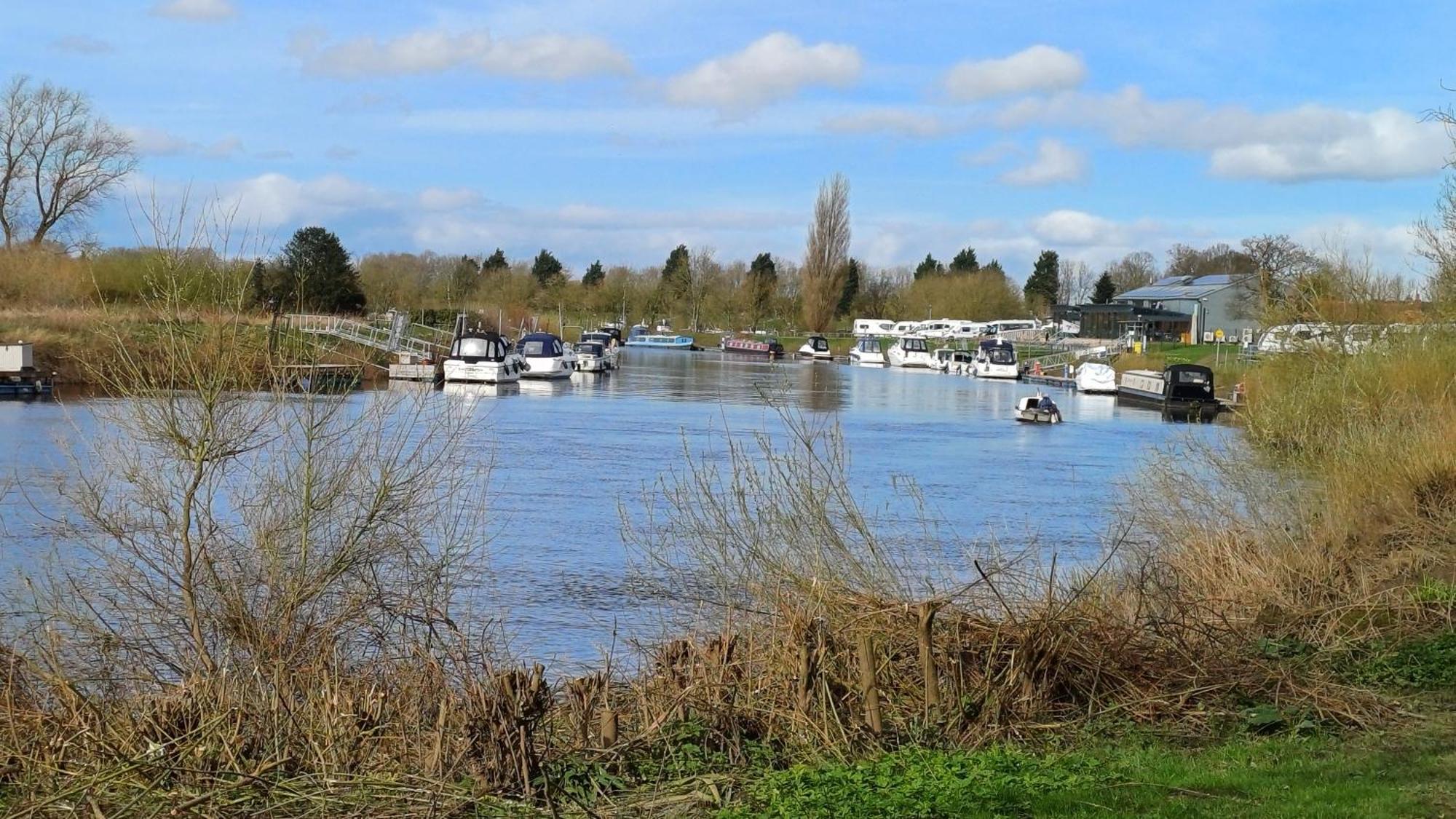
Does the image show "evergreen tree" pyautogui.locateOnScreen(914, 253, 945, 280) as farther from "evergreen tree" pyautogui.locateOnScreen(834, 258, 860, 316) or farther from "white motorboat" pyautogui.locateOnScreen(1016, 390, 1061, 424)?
"white motorboat" pyautogui.locateOnScreen(1016, 390, 1061, 424)

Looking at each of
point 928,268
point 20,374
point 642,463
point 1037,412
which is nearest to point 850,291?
point 928,268

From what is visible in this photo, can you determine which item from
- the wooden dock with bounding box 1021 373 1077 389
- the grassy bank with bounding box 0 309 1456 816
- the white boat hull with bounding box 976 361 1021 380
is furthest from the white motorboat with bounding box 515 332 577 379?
the grassy bank with bounding box 0 309 1456 816

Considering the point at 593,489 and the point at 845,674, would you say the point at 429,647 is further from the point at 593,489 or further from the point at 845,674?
the point at 593,489

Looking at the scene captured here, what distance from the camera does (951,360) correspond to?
95625mm

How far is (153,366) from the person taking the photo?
39.3ft

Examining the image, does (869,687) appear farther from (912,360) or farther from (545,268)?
(545,268)

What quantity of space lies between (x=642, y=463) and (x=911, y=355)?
71.6 m

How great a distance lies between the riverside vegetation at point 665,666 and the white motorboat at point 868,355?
293 ft

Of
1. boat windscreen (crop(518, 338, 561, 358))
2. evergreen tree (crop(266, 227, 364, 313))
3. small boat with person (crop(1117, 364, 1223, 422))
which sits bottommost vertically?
small boat with person (crop(1117, 364, 1223, 422))

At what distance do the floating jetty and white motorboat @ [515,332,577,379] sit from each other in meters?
25.8

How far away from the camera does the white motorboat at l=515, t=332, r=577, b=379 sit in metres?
71.2

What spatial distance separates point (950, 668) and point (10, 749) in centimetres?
560

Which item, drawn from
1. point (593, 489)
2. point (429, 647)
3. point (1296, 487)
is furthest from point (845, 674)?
point (593, 489)

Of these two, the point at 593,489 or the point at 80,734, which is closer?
the point at 80,734
